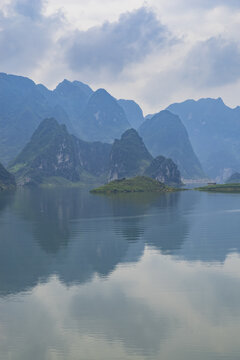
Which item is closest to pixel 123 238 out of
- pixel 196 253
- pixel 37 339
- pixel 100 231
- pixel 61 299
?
pixel 100 231

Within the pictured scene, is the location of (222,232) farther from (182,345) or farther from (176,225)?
(182,345)

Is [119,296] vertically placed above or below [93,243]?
below

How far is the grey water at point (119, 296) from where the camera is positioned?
3544 cm

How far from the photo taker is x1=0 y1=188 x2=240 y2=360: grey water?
35438 mm

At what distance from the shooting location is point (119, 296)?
160 ft

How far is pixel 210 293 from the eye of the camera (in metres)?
49.6

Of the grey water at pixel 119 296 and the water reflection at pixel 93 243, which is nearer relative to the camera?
the grey water at pixel 119 296

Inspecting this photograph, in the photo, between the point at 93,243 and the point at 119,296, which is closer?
the point at 119,296

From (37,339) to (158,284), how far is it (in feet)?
70.1

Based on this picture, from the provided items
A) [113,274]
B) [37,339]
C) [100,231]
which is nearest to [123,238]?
[100,231]

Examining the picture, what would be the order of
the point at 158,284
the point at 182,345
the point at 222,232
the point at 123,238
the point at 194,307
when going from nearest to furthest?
the point at 182,345, the point at 194,307, the point at 158,284, the point at 123,238, the point at 222,232

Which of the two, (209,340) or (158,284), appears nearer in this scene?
(209,340)

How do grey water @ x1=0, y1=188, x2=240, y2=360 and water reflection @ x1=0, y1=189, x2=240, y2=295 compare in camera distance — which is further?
water reflection @ x1=0, y1=189, x2=240, y2=295

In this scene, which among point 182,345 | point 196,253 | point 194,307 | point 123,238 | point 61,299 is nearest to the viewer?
point 182,345
